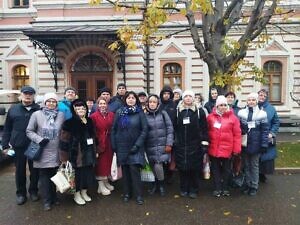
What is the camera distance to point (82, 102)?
5516 millimetres

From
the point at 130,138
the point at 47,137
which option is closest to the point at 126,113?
the point at 130,138

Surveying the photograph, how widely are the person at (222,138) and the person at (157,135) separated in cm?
72

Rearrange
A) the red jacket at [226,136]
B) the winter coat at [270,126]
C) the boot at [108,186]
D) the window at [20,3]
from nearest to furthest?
the red jacket at [226,136] < the boot at [108,186] < the winter coat at [270,126] < the window at [20,3]

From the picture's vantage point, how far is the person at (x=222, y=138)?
18.7ft

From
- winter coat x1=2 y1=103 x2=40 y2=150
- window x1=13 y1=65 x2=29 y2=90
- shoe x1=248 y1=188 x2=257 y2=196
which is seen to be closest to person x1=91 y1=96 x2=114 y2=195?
winter coat x1=2 y1=103 x2=40 y2=150

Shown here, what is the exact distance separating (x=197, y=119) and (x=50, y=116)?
7.95 ft

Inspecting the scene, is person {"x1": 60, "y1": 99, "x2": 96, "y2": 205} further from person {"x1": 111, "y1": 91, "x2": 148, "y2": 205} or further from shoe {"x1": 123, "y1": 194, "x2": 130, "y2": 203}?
shoe {"x1": 123, "y1": 194, "x2": 130, "y2": 203}

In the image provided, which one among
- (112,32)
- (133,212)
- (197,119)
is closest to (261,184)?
Answer: (197,119)

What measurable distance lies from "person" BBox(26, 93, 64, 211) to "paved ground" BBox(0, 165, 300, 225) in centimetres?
39

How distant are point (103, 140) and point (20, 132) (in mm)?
1372

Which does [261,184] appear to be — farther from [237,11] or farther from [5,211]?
[5,211]

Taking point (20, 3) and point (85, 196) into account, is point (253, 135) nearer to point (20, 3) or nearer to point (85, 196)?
point (85, 196)

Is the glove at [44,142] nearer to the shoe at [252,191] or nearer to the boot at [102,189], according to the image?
the boot at [102,189]

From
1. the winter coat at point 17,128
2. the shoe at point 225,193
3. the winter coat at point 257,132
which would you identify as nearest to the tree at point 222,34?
the winter coat at point 257,132
